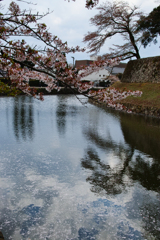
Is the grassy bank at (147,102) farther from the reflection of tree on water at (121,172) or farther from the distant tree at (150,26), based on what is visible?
the reflection of tree on water at (121,172)

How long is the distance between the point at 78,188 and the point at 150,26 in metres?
24.4

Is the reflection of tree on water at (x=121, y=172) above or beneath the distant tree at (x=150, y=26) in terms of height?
beneath

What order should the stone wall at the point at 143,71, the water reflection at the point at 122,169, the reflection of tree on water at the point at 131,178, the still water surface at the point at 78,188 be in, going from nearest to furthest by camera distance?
the still water surface at the point at 78,188 < the reflection of tree on water at the point at 131,178 < the water reflection at the point at 122,169 < the stone wall at the point at 143,71

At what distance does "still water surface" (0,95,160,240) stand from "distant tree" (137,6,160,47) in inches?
754

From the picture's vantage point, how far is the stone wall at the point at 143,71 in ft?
73.5

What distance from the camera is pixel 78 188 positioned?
519 cm

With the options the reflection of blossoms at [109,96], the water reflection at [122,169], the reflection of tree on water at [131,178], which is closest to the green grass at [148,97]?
the reflection of blossoms at [109,96]

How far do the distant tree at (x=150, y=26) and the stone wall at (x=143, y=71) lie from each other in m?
2.87

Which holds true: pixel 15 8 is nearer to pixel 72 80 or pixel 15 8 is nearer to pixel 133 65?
pixel 72 80

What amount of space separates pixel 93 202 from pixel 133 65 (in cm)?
2403

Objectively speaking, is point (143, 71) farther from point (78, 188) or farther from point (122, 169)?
point (78, 188)

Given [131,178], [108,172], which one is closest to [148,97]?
[108,172]

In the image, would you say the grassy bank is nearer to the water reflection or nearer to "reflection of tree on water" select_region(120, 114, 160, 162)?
"reflection of tree on water" select_region(120, 114, 160, 162)

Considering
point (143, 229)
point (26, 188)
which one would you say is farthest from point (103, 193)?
point (26, 188)
